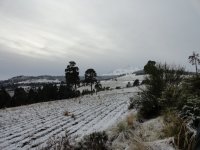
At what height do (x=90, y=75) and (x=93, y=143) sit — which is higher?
(x=90, y=75)

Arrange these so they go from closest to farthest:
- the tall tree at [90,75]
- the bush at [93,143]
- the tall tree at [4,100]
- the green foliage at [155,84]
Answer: the bush at [93,143] → the green foliage at [155,84] → the tall tree at [4,100] → the tall tree at [90,75]

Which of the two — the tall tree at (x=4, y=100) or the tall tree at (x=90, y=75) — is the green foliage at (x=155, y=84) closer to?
the tall tree at (x=4, y=100)

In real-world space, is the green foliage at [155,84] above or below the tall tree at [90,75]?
below

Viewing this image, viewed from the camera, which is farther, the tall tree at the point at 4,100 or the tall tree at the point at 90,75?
the tall tree at the point at 90,75

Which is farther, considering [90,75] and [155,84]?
[90,75]

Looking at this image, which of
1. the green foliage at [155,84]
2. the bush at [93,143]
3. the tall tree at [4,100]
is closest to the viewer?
the bush at [93,143]

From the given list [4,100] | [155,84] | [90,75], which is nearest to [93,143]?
[155,84]

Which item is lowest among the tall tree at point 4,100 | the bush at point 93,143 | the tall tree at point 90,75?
the tall tree at point 4,100

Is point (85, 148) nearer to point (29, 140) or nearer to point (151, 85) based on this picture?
point (29, 140)

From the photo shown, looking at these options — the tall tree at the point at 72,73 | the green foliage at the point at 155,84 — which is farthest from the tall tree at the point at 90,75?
the green foliage at the point at 155,84

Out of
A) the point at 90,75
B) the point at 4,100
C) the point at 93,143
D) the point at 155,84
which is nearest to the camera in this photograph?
the point at 93,143

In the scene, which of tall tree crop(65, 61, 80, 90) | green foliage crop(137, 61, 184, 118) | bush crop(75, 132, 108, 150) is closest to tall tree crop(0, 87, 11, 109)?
tall tree crop(65, 61, 80, 90)

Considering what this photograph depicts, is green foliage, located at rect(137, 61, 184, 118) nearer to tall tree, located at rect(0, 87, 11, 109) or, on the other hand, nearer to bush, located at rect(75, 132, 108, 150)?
bush, located at rect(75, 132, 108, 150)

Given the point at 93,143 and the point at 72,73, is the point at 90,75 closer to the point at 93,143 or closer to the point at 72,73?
the point at 72,73
